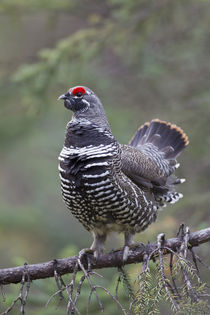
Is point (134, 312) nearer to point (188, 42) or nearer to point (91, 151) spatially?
point (91, 151)

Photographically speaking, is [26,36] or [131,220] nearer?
[131,220]

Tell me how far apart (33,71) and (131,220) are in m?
2.41

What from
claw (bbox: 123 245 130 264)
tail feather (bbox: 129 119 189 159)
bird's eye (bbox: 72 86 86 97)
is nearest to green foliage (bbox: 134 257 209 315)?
claw (bbox: 123 245 130 264)

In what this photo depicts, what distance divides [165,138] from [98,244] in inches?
63.3

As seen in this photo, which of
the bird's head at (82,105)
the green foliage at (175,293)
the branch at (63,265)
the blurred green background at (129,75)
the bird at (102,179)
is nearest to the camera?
the green foliage at (175,293)

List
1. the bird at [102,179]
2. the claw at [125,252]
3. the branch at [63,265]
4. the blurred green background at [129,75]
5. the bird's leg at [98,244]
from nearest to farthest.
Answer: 1. the branch at [63,265]
2. the claw at [125,252]
3. the bird at [102,179]
4. the bird's leg at [98,244]
5. the blurred green background at [129,75]

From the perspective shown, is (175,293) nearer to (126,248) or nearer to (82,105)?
(126,248)

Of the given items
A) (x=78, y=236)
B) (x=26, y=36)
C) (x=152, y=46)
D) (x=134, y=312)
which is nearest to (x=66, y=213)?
(x=78, y=236)

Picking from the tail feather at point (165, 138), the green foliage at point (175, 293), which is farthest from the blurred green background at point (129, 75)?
the green foliage at point (175, 293)

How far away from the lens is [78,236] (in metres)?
11.3

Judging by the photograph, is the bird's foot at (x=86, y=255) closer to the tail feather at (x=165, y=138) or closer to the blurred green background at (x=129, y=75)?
the blurred green background at (x=129, y=75)

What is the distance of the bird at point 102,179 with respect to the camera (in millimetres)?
4000

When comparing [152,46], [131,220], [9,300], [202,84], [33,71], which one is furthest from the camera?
[152,46]

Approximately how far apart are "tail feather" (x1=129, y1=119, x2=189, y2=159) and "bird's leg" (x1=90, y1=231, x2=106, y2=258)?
130 centimetres
